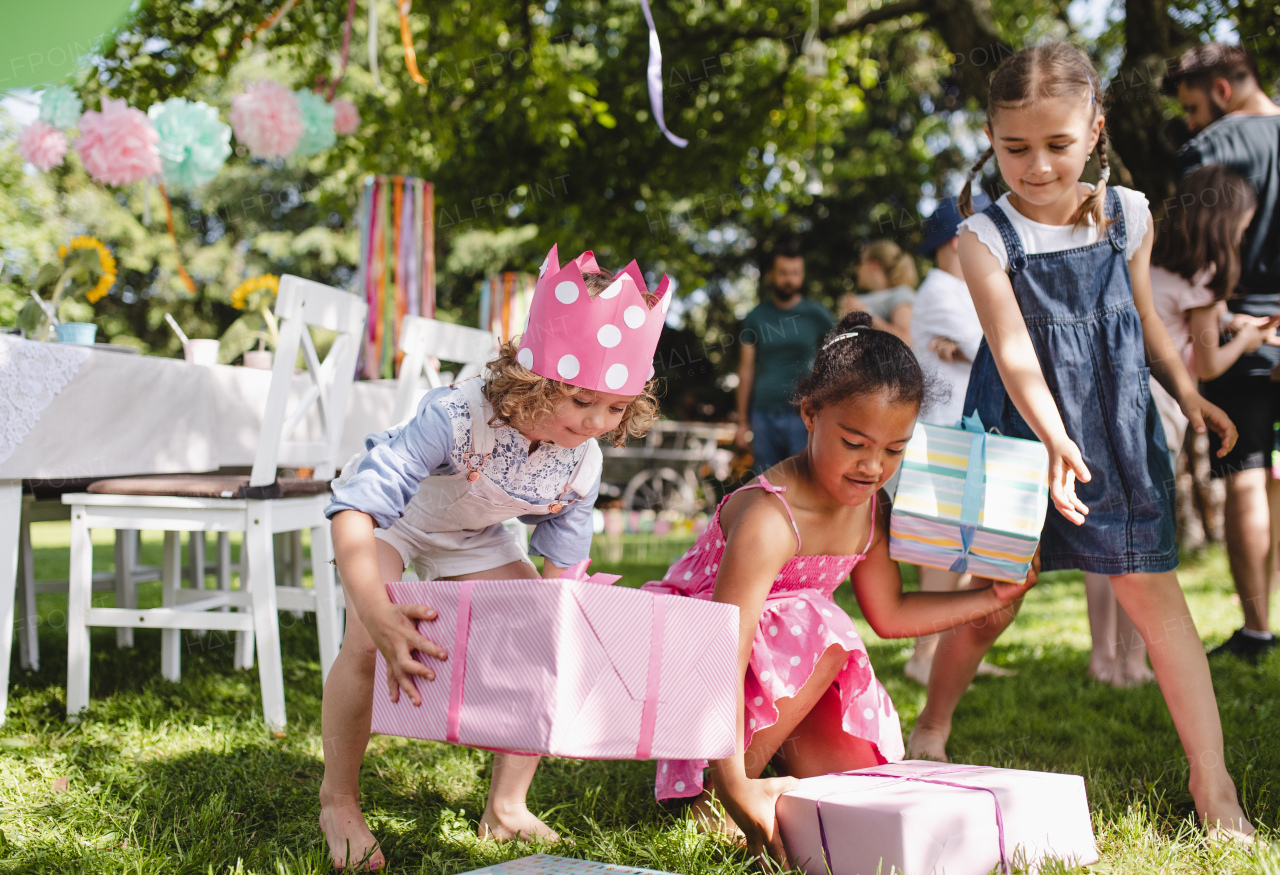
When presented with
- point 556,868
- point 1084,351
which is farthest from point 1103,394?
point 556,868

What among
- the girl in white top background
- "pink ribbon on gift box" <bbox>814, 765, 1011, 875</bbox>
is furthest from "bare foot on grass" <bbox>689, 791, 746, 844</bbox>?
the girl in white top background

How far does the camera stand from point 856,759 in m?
1.92

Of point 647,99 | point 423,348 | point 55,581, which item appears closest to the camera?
point 423,348

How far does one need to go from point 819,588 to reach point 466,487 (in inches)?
30.6

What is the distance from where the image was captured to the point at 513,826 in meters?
1.76

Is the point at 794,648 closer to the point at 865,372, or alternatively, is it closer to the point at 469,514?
the point at 865,372

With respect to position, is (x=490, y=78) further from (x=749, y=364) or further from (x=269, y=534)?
(x=269, y=534)

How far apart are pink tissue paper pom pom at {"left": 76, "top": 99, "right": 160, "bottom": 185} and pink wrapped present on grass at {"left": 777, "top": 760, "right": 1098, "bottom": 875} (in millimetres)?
3887

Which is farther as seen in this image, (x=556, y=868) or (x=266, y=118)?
(x=266, y=118)

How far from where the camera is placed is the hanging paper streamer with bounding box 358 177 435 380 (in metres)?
5.12

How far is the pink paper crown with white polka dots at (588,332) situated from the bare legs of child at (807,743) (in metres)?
0.70

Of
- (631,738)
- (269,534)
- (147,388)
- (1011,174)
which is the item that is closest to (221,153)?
(147,388)

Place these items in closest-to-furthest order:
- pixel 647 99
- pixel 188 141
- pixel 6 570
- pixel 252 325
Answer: pixel 6 570 < pixel 252 325 < pixel 188 141 < pixel 647 99

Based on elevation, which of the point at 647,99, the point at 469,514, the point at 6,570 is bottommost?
the point at 6,570
